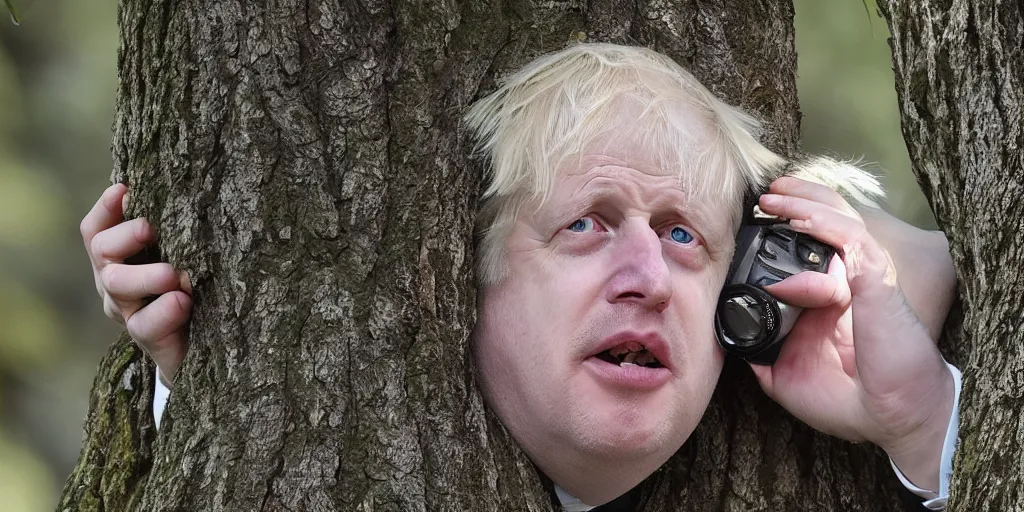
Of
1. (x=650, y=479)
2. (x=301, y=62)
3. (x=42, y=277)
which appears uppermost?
(x=301, y=62)

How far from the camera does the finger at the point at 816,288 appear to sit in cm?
239

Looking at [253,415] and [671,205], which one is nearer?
[253,415]

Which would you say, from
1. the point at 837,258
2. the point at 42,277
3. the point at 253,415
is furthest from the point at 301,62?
the point at 42,277

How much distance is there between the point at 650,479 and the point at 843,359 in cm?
55

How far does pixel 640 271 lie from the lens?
2.21 metres

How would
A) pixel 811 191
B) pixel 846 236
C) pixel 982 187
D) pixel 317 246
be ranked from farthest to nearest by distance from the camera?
1. pixel 811 191
2. pixel 846 236
3. pixel 317 246
4. pixel 982 187

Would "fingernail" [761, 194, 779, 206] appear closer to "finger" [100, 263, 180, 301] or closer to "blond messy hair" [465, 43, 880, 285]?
"blond messy hair" [465, 43, 880, 285]

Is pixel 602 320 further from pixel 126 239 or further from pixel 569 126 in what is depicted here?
pixel 126 239

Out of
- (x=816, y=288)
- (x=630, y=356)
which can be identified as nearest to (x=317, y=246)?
(x=630, y=356)

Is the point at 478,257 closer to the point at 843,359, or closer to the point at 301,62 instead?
the point at 301,62

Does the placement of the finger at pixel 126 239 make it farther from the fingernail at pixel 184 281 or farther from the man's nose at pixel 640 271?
the man's nose at pixel 640 271

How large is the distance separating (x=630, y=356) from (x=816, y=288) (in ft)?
1.53

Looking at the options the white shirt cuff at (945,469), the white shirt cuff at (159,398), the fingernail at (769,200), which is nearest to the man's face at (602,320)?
the fingernail at (769,200)

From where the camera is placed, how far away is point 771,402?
2648 mm
